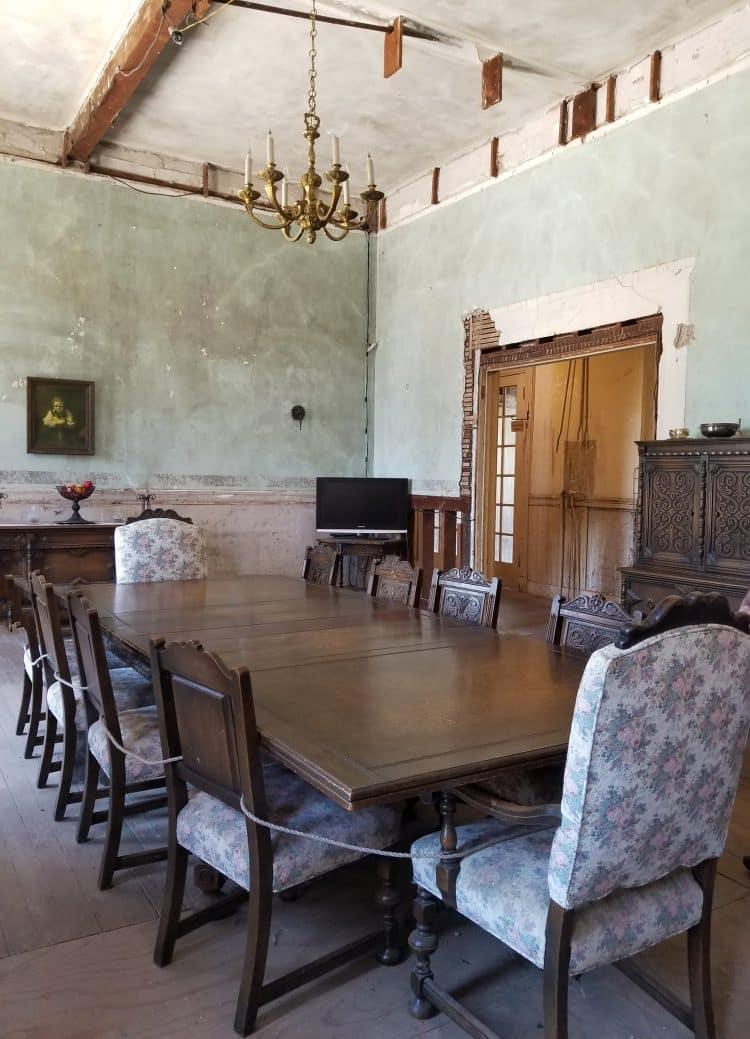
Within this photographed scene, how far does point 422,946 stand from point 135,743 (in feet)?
3.63

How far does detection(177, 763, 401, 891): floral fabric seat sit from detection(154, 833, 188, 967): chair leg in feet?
0.19

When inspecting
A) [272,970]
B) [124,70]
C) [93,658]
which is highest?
[124,70]

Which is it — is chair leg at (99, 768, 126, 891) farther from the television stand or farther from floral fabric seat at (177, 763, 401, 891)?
the television stand

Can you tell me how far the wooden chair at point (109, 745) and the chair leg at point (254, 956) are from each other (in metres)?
0.63

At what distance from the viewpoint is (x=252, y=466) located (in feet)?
23.7

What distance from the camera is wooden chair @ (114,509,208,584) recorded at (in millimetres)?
4199

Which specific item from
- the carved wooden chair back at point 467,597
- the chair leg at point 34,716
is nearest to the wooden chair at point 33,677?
the chair leg at point 34,716

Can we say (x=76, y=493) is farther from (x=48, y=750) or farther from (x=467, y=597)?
(x=467, y=597)

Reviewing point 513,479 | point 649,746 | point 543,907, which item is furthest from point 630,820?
point 513,479

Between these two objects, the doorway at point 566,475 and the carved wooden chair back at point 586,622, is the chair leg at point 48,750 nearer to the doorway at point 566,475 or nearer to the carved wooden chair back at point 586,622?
the carved wooden chair back at point 586,622

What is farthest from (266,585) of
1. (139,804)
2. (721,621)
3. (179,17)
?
(179,17)

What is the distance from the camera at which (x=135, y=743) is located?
2436mm

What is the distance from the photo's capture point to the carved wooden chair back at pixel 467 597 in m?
3.10

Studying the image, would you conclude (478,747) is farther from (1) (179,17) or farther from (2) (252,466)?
(2) (252,466)
